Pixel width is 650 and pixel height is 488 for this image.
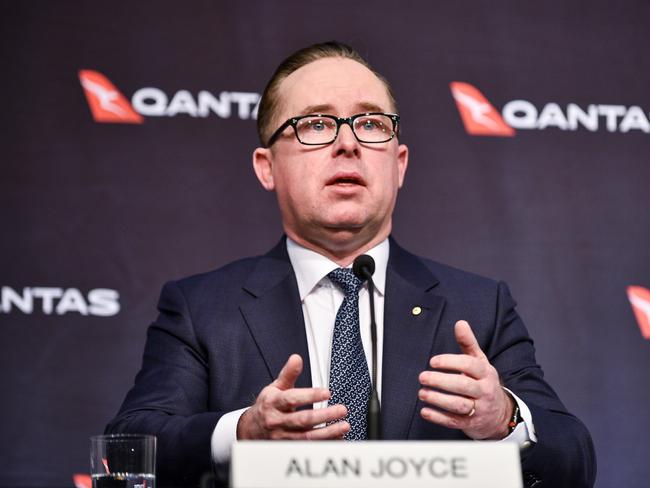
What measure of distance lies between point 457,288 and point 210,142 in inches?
44.7

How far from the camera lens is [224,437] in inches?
70.0

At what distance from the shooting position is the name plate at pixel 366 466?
1.20m

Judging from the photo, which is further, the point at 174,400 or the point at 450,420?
the point at 174,400

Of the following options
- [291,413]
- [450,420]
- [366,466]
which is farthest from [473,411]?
[366,466]

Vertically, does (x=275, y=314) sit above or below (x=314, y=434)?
above

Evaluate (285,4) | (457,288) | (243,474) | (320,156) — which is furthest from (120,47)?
(243,474)

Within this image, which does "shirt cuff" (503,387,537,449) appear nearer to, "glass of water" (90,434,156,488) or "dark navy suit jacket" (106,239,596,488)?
"dark navy suit jacket" (106,239,596,488)

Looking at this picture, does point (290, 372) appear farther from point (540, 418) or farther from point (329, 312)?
point (329, 312)

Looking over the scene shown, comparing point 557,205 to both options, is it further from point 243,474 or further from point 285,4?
point 243,474

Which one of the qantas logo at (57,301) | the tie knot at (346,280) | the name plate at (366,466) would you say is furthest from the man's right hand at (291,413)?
the qantas logo at (57,301)

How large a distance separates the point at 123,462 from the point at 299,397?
1.06ft

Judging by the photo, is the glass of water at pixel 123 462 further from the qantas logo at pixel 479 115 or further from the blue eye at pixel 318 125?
the qantas logo at pixel 479 115

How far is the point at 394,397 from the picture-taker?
2078mm

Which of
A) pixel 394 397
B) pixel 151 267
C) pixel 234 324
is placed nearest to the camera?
pixel 394 397
